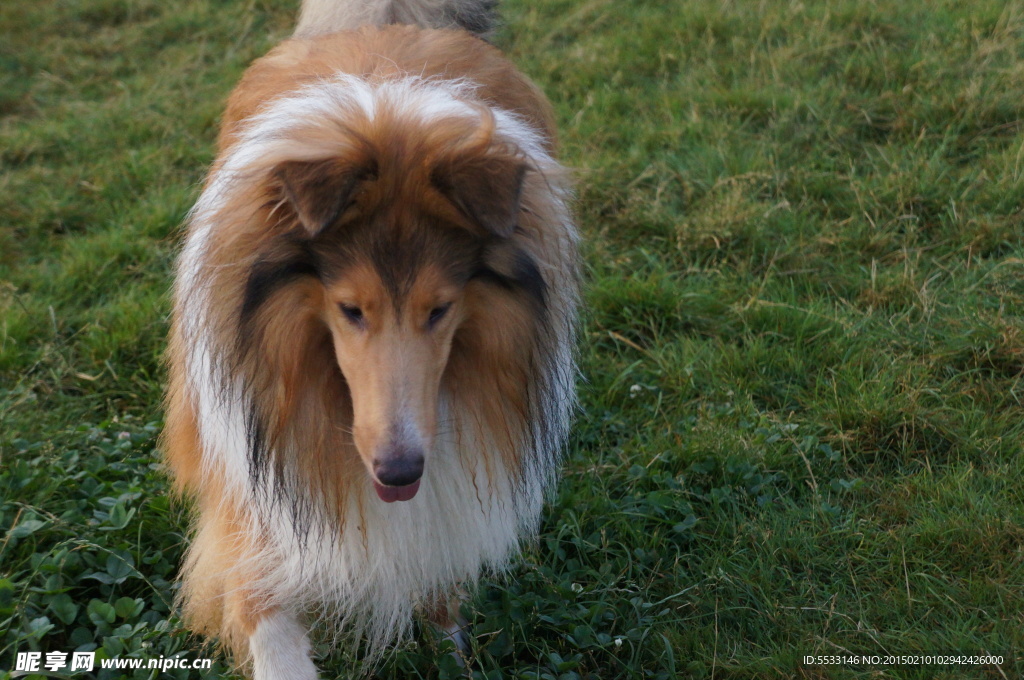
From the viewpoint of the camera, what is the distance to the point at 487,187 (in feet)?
7.51

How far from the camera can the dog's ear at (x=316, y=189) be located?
2.21 metres

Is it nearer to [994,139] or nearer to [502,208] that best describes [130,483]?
[502,208]

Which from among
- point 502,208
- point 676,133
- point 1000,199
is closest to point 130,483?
point 502,208

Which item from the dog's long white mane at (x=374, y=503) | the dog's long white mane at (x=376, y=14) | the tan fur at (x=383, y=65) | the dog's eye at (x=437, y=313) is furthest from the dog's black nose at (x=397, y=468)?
the dog's long white mane at (x=376, y=14)

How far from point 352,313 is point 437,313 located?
8.1 inches

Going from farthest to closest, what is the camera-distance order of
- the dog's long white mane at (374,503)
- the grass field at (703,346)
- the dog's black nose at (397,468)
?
the grass field at (703,346) → the dog's long white mane at (374,503) → the dog's black nose at (397,468)

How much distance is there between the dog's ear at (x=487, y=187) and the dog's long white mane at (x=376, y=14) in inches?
63.8

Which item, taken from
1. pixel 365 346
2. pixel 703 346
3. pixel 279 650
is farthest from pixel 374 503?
pixel 703 346

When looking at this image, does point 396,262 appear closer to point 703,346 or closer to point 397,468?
point 397,468

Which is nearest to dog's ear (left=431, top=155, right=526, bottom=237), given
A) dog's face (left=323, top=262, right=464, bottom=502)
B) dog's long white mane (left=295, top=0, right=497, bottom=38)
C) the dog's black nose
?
dog's face (left=323, top=262, right=464, bottom=502)

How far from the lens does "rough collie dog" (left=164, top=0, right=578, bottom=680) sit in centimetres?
231

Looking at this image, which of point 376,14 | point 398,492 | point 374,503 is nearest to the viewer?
point 398,492

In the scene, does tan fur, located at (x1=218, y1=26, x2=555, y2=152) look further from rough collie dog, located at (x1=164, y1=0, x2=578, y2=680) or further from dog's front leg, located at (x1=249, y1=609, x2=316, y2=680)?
dog's front leg, located at (x1=249, y1=609, x2=316, y2=680)

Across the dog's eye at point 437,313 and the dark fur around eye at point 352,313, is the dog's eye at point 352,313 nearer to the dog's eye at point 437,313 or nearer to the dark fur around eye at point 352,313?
the dark fur around eye at point 352,313
